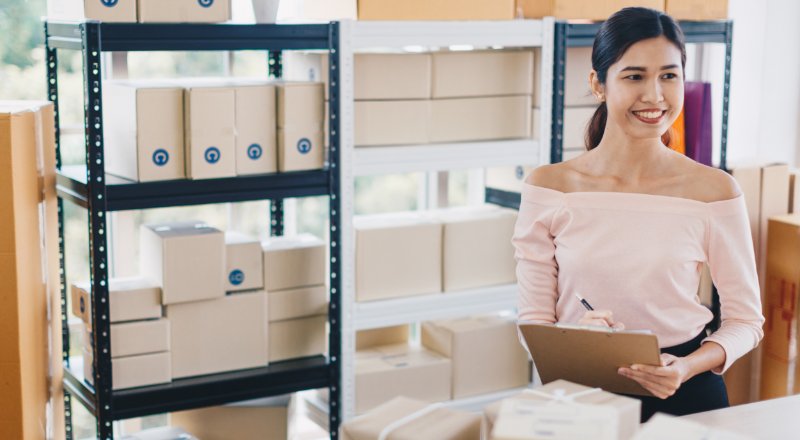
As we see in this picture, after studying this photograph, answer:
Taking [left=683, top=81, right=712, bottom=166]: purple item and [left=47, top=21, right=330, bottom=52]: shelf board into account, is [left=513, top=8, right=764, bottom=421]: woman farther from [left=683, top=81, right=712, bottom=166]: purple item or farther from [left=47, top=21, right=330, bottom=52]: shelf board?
[left=683, top=81, right=712, bottom=166]: purple item

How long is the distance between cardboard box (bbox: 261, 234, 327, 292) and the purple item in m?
1.37

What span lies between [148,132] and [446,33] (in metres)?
0.91

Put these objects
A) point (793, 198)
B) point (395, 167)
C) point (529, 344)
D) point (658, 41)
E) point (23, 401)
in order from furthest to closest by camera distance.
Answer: point (793, 198)
point (395, 167)
point (23, 401)
point (658, 41)
point (529, 344)

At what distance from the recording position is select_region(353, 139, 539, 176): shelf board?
292 centimetres

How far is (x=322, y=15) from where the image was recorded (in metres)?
3.00

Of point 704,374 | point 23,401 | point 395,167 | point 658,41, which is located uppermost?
point 658,41

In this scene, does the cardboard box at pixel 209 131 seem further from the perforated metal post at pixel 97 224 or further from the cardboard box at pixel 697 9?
the cardboard box at pixel 697 9

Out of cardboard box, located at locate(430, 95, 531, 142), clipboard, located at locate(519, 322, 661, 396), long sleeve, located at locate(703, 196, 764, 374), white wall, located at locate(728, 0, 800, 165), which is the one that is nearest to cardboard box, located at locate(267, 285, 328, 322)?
cardboard box, located at locate(430, 95, 531, 142)

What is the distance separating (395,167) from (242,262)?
535 mm

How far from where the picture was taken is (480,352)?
3.23 m

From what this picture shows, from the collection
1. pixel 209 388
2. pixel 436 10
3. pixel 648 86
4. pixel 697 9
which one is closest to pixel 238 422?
pixel 209 388

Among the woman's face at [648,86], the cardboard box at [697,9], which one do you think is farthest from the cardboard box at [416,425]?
the cardboard box at [697,9]

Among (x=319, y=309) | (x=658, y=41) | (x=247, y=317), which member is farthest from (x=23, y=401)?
(x=658, y=41)

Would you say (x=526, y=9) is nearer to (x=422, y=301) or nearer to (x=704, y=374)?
(x=422, y=301)
